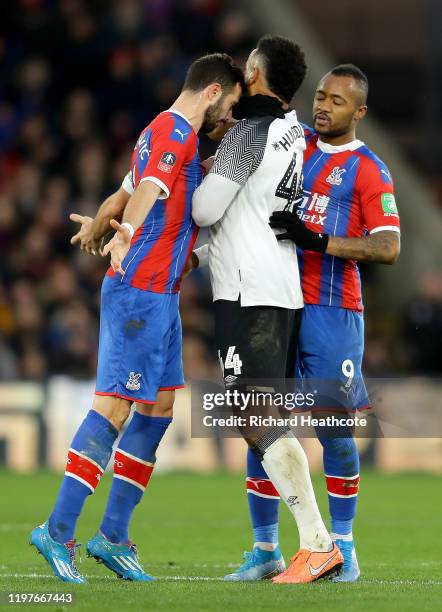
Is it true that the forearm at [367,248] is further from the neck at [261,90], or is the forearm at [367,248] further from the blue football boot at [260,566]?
the blue football boot at [260,566]

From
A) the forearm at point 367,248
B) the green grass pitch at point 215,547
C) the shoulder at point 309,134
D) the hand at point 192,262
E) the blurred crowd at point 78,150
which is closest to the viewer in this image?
the green grass pitch at point 215,547

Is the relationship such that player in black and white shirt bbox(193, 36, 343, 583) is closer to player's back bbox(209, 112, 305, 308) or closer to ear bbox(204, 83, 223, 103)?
player's back bbox(209, 112, 305, 308)

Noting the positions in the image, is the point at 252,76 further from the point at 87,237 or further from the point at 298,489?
the point at 298,489

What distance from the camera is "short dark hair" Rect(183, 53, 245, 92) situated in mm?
6414

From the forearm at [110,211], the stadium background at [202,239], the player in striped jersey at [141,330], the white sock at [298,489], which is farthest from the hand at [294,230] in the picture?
the stadium background at [202,239]

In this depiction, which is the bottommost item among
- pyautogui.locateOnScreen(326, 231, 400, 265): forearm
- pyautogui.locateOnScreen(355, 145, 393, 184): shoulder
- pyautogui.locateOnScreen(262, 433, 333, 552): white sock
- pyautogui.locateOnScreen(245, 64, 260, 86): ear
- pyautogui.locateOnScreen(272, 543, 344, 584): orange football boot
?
pyautogui.locateOnScreen(272, 543, 344, 584): orange football boot

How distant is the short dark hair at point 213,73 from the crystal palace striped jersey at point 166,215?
0.18 meters

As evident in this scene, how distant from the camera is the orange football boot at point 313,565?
19.9 ft

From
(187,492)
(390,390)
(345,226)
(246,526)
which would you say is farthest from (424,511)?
(345,226)

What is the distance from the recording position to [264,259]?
6.31 meters

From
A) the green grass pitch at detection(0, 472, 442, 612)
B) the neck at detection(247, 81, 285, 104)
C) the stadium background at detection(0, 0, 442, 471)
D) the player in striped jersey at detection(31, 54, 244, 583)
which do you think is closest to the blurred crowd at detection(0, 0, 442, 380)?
the stadium background at detection(0, 0, 442, 471)

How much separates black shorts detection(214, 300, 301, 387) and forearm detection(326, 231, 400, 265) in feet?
1.26

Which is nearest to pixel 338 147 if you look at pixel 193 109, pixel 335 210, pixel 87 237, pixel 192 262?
pixel 335 210

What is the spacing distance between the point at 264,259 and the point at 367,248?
1.67ft
